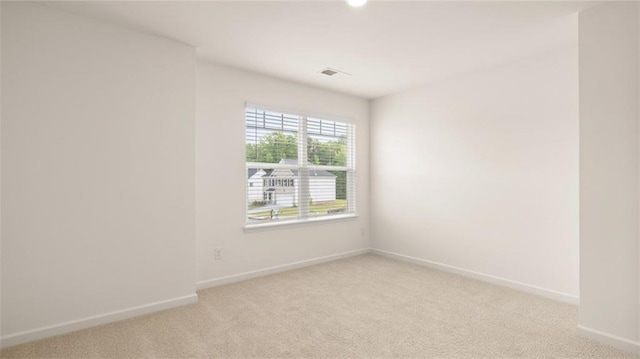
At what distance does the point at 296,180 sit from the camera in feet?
14.4

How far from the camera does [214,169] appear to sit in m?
3.62

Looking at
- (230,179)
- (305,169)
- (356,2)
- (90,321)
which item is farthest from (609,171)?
(90,321)

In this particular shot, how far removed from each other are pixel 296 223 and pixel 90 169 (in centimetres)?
234

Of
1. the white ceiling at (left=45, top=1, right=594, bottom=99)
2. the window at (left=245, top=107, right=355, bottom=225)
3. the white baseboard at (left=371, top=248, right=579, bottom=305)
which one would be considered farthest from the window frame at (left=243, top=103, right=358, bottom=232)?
the white baseboard at (left=371, top=248, right=579, bottom=305)

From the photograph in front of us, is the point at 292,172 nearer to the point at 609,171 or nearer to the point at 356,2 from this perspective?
the point at 356,2

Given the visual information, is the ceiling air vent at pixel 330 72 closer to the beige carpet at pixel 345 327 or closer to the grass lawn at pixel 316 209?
the grass lawn at pixel 316 209

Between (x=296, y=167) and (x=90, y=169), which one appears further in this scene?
(x=296, y=167)

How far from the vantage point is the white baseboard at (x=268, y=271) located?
354cm

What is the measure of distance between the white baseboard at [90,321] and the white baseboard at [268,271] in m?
0.43

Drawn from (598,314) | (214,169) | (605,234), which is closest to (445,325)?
(598,314)

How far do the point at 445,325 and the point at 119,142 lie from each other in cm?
296

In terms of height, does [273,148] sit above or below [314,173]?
above

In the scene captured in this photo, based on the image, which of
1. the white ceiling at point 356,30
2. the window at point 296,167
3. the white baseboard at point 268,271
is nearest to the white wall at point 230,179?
the white baseboard at point 268,271

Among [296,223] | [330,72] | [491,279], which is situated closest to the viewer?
[491,279]
